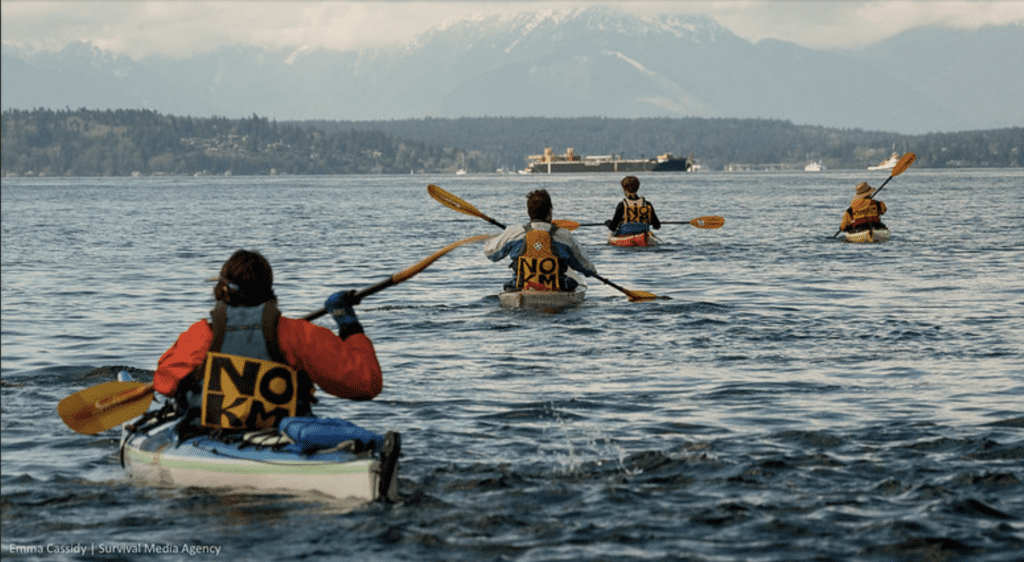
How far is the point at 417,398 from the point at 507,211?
5289 centimetres

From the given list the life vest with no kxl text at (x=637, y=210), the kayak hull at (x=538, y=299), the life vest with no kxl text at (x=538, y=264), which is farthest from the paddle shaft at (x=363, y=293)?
the life vest with no kxl text at (x=637, y=210)

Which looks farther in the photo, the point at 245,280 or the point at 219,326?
the point at 219,326

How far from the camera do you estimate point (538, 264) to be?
18031 millimetres

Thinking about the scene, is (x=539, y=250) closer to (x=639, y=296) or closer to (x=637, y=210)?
(x=639, y=296)

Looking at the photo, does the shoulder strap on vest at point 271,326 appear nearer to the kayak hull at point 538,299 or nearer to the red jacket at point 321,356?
the red jacket at point 321,356

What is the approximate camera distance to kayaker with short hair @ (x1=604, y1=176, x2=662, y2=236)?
2769 centimetres

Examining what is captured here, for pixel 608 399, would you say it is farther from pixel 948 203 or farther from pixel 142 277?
pixel 948 203

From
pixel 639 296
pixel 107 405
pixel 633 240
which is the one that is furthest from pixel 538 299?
pixel 633 240

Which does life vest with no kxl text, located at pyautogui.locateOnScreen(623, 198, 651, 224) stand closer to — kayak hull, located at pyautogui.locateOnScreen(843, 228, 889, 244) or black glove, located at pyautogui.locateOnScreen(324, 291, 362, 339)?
kayak hull, located at pyautogui.locateOnScreen(843, 228, 889, 244)

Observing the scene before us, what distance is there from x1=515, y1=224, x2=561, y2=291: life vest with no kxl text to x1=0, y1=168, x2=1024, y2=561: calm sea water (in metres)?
0.55

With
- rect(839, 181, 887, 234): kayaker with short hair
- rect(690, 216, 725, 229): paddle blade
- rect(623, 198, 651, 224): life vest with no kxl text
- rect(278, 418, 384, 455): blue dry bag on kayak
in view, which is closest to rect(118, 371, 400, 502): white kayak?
rect(278, 418, 384, 455): blue dry bag on kayak

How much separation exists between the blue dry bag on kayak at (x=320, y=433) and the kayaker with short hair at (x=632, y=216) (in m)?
18.7

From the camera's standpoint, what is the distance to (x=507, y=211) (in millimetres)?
65125

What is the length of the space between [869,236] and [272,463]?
26.7 m
